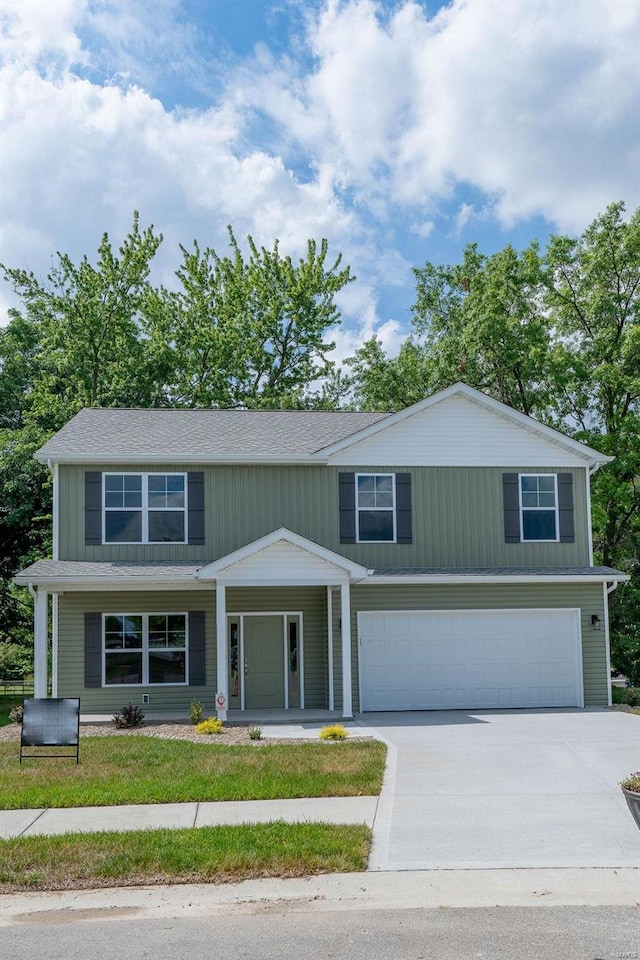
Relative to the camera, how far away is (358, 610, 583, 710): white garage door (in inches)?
795

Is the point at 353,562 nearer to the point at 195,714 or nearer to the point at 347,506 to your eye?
the point at 347,506

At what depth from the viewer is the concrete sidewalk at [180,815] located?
9.59 m

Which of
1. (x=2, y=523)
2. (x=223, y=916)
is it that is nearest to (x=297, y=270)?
(x=2, y=523)

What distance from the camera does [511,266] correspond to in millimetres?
30562

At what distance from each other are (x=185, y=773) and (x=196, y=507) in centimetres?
895

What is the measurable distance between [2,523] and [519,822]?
2205cm

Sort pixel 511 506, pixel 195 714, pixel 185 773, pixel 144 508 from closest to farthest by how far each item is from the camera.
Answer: pixel 185 773, pixel 195 714, pixel 144 508, pixel 511 506

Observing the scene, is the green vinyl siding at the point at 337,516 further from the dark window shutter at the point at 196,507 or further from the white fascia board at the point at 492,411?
the white fascia board at the point at 492,411

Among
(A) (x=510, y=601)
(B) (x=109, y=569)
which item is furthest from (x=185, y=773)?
(A) (x=510, y=601)

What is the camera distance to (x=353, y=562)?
19828mm

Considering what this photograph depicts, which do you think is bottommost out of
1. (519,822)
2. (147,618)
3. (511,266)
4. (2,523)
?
(519,822)

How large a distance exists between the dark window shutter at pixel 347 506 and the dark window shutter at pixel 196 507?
306 cm

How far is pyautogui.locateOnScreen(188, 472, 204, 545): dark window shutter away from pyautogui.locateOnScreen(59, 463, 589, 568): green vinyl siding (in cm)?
13

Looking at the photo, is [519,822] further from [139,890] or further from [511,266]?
[511,266]
